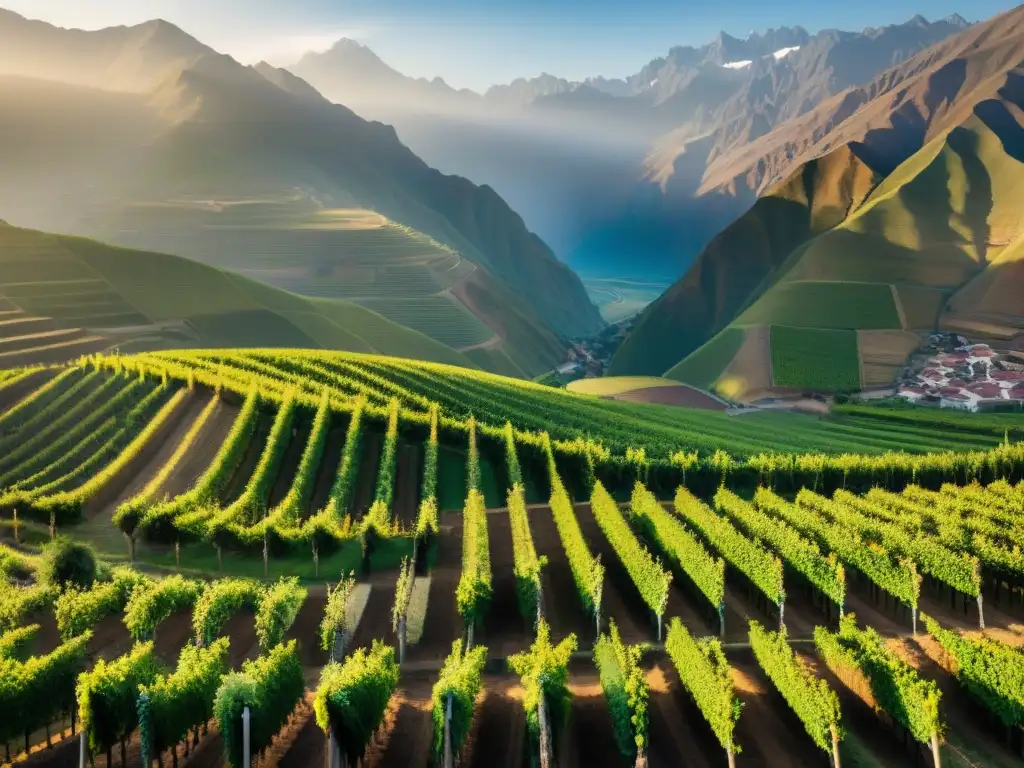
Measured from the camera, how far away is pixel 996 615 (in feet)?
132

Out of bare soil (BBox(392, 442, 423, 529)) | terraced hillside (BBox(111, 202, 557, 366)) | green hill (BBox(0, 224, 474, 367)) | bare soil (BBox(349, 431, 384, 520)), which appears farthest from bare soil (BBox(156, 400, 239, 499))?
terraced hillside (BBox(111, 202, 557, 366))

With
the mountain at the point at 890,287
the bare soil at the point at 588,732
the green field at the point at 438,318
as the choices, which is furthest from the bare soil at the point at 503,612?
the green field at the point at 438,318

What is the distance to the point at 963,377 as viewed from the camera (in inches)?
5246

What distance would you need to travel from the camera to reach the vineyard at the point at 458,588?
1068 inches

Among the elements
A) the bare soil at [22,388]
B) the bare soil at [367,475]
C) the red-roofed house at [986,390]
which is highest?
the bare soil at [22,388]

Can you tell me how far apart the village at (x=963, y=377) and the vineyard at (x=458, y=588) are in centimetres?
6565

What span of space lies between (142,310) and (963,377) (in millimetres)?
142193

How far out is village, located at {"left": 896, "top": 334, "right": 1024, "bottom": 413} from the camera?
402ft

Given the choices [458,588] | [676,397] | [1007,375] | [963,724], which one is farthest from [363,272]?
[963,724]

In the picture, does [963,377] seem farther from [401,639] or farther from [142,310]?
[142,310]

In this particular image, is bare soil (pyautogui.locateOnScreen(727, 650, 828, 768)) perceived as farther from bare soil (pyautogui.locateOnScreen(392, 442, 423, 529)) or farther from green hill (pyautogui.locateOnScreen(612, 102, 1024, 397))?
green hill (pyautogui.locateOnScreen(612, 102, 1024, 397))

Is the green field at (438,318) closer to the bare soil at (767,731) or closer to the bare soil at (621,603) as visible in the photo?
the bare soil at (621,603)

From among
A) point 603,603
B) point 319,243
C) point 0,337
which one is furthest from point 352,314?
point 603,603

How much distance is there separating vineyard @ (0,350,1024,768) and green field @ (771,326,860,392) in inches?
2684
